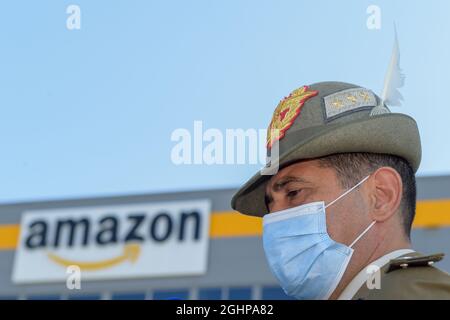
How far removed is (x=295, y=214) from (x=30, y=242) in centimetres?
1887

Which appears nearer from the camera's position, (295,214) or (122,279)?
(295,214)

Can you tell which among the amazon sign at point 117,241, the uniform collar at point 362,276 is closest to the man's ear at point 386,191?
the uniform collar at point 362,276

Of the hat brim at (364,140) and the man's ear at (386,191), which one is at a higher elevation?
the hat brim at (364,140)

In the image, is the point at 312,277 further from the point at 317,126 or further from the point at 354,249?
the point at 317,126

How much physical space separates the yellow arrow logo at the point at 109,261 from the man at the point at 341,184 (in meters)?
17.5

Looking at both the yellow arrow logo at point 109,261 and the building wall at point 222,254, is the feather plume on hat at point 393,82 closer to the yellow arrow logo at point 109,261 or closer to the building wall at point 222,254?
the building wall at point 222,254

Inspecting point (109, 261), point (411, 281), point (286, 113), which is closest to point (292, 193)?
point (286, 113)

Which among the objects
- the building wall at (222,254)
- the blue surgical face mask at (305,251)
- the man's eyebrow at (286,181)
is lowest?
the blue surgical face mask at (305,251)

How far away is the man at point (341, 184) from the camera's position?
2951 millimetres

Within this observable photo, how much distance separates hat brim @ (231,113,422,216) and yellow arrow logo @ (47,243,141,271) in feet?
57.8

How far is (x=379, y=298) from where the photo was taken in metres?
2.51

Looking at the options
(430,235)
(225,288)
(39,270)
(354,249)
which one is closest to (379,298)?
(354,249)
